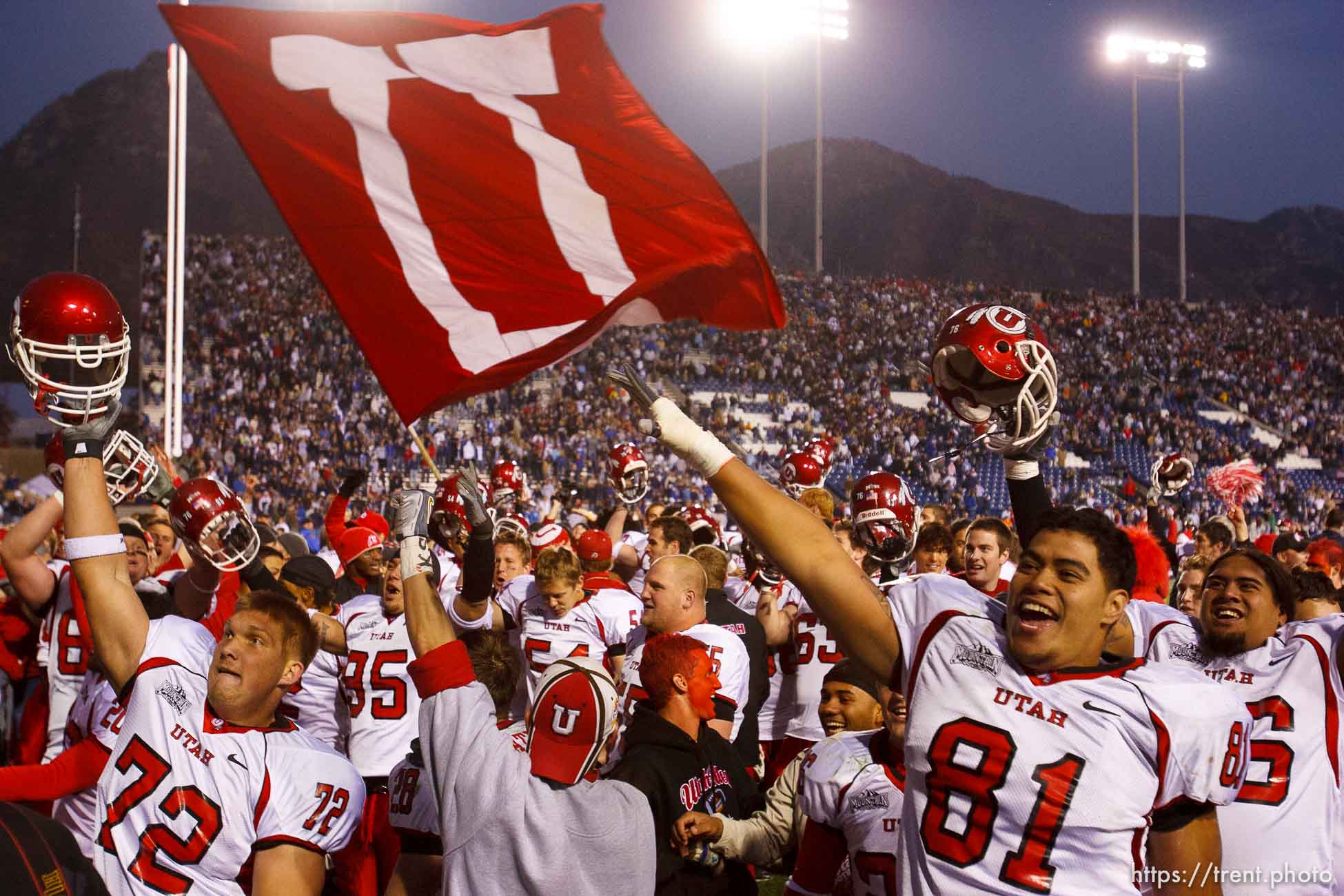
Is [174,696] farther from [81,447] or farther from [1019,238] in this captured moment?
[1019,238]

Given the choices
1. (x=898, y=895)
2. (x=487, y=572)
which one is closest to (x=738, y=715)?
(x=487, y=572)

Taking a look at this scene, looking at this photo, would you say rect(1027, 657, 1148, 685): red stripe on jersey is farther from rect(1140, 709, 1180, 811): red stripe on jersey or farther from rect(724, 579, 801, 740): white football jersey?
rect(724, 579, 801, 740): white football jersey

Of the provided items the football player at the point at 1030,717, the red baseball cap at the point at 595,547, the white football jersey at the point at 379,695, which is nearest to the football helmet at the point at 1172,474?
the red baseball cap at the point at 595,547

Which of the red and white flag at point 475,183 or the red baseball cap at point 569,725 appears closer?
the red baseball cap at point 569,725

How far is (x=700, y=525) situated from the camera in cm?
952

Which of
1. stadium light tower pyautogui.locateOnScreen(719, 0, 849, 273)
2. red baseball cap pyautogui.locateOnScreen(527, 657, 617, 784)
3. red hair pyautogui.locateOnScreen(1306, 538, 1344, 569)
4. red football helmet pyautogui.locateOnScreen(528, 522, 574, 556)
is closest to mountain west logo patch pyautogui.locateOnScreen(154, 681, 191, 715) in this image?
red baseball cap pyautogui.locateOnScreen(527, 657, 617, 784)

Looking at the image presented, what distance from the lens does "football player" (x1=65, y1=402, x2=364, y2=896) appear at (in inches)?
129

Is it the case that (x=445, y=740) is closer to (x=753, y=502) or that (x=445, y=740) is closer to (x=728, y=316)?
(x=753, y=502)

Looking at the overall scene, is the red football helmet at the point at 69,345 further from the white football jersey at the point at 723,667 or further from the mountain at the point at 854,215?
the mountain at the point at 854,215

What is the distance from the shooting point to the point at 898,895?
9.17 feet

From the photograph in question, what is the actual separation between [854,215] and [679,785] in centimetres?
16169

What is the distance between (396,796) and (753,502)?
2517mm

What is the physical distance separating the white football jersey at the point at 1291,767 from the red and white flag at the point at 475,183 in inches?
92.0

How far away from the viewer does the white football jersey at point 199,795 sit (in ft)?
10.7
